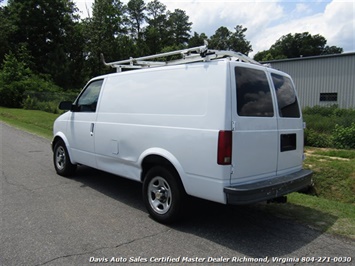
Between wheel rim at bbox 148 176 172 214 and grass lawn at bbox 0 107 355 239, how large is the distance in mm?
1795

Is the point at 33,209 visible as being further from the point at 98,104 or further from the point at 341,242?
the point at 341,242

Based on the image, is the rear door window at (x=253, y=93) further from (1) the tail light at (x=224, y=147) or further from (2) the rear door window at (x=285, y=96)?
(1) the tail light at (x=224, y=147)

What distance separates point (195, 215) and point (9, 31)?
5211 centimetres

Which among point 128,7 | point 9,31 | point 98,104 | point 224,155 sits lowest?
point 224,155

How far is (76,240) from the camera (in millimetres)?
3979

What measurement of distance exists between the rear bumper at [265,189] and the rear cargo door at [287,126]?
0.70 ft

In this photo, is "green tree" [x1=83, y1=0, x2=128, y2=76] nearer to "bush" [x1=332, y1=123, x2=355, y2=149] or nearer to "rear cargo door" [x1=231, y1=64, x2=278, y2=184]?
"bush" [x1=332, y1=123, x2=355, y2=149]

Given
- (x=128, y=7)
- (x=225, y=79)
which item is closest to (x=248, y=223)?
(x=225, y=79)

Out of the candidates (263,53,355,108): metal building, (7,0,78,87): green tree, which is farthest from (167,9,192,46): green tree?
(263,53,355,108): metal building

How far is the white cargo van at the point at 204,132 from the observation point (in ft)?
12.9

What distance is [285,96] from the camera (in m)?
4.89

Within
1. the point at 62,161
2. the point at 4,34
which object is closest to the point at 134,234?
the point at 62,161

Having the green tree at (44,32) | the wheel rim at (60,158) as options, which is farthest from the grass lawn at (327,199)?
the green tree at (44,32)

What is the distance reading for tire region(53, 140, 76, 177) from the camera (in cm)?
694
